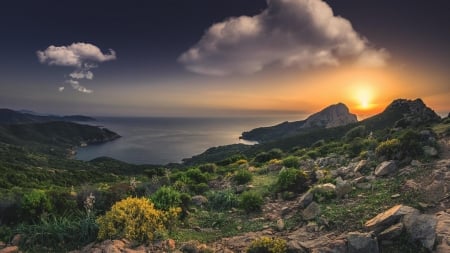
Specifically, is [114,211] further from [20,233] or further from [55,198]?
[55,198]

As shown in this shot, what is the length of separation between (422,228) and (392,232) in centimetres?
56

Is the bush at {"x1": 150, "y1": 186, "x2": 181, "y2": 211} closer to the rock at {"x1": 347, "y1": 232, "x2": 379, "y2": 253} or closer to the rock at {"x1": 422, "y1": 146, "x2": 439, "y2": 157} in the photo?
the rock at {"x1": 347, "y1": 232, "x2": 379, "y2": 253}

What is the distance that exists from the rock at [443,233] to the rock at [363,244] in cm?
113

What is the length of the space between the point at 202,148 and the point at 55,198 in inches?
5549

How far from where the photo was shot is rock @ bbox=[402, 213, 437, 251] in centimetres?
564

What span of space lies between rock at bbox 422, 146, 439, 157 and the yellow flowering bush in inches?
424

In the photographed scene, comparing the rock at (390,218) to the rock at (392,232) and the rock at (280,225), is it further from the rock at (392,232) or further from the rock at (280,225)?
the rock at (280,225)

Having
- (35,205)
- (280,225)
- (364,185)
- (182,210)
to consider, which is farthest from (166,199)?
(364,185)

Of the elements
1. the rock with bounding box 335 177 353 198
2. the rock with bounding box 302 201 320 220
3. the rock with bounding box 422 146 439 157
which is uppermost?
the rock with bounding box 422 146 439 157

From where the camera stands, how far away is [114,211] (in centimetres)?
778

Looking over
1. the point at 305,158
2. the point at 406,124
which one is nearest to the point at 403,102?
the point at 406,124

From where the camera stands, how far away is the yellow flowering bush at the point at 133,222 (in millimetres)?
7297

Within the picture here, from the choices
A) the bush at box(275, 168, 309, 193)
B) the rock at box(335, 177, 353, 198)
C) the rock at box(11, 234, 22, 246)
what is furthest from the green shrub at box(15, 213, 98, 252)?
the rock at box(335, 177, 353, 198)

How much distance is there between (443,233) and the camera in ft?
19.4
